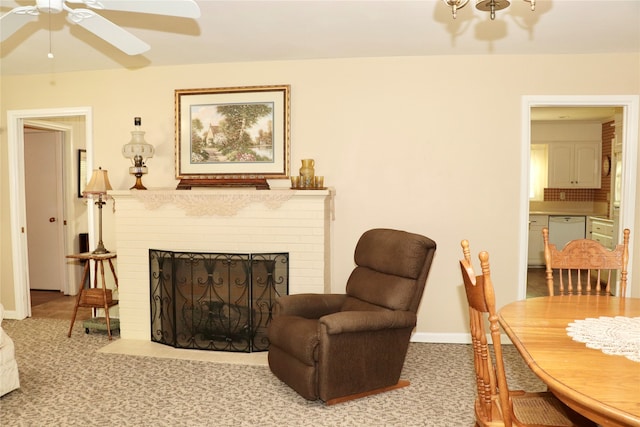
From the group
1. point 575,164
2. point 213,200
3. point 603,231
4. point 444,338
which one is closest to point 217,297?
point 213,200

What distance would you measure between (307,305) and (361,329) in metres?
0.65

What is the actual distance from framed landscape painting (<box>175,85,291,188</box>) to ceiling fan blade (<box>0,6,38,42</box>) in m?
1.93

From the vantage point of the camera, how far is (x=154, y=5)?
2.13m

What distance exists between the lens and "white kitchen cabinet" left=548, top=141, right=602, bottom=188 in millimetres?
7598

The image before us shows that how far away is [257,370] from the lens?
3.46m

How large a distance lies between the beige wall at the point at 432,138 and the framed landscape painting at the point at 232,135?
Answer: 0.11 metres

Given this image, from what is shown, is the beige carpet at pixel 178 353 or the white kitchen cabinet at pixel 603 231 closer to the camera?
the beige carpet at pixel 178 353

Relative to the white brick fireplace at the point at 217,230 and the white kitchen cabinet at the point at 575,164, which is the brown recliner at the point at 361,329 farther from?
the white kitchen cabinet at the point at 575,164

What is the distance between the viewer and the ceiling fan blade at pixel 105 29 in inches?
87.2

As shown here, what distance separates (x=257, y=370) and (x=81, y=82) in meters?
3.20

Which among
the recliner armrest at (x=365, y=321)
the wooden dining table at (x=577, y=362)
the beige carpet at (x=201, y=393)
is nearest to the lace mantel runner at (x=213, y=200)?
the beige carpet at (x=201, y=393)

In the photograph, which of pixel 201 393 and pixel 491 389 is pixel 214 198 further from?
pixel 491 389

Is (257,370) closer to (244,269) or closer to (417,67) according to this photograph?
(244,269)

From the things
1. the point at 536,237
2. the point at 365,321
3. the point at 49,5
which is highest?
the point at 49,5
